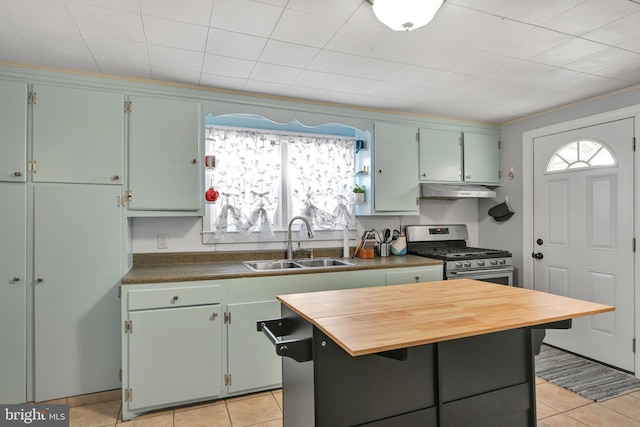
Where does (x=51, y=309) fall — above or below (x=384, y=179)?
below

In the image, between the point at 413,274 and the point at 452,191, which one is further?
the point at 452,191

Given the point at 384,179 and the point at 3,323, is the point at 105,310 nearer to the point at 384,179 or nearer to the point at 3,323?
the point at 3,323

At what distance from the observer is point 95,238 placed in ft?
8.25

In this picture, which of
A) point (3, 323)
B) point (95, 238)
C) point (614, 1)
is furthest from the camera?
point (95, 238)

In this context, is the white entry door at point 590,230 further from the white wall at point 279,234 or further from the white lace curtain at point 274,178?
the white lace curtain at point 274,178

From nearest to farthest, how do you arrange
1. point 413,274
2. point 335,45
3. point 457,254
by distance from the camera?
1. point 335,45
2. point 413,274
3. point 457,254

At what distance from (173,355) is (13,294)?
1064mm

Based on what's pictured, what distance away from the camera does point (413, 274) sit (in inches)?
125

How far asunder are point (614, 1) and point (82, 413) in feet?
12.2

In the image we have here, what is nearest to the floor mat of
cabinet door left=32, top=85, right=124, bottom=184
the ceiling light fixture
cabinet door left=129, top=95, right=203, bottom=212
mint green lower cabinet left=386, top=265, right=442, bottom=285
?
mint green lower cabinet left=386, top=265, right=442, bottom=285

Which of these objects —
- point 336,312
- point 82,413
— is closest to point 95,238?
point 82,413

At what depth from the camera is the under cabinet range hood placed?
3.58m

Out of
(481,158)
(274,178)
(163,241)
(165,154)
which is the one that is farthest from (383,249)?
(165,154)

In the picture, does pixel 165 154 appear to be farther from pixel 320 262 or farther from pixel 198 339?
pixel 320 262
